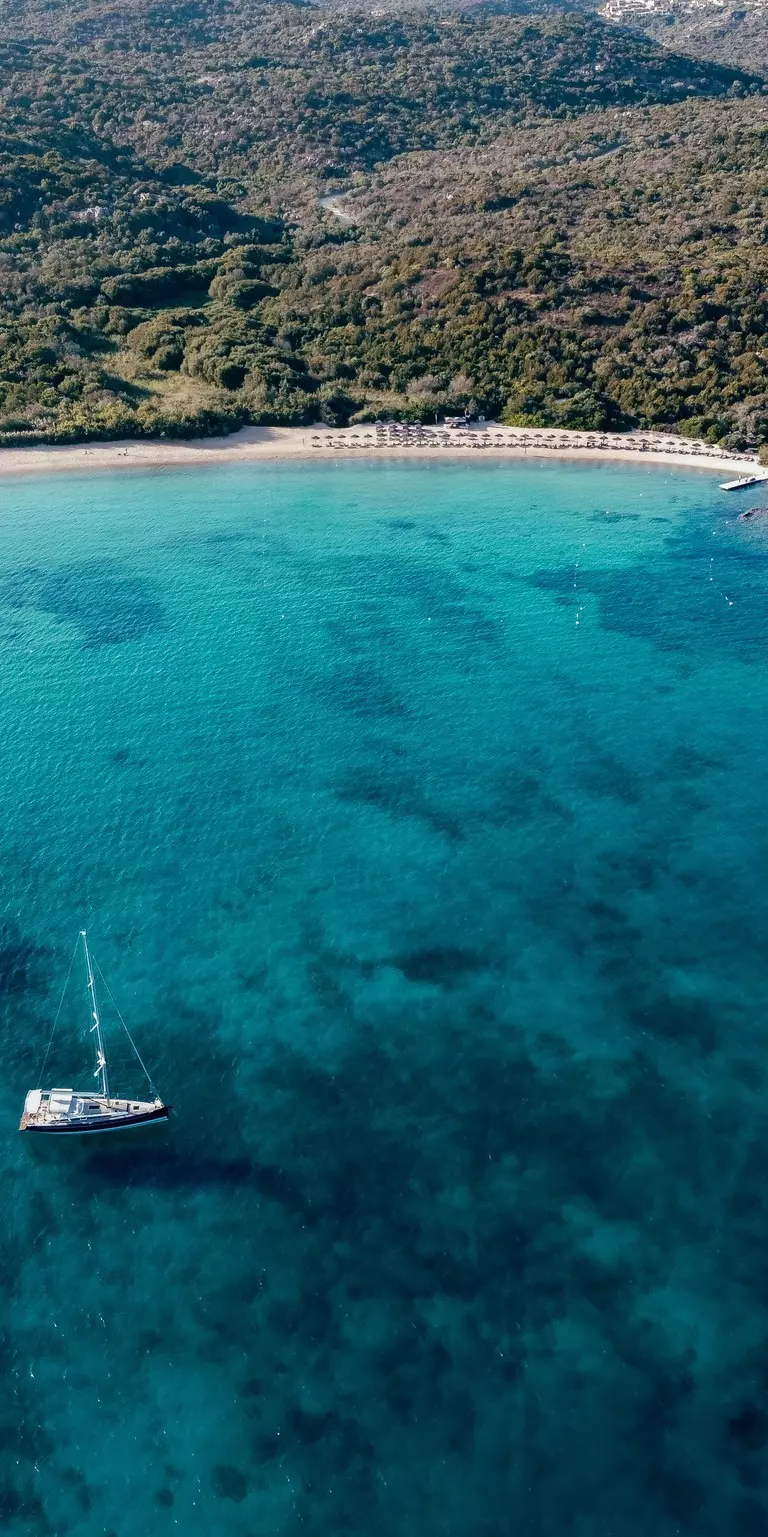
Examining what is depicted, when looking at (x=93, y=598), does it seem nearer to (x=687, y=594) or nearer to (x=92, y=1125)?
(x=687, y=594)

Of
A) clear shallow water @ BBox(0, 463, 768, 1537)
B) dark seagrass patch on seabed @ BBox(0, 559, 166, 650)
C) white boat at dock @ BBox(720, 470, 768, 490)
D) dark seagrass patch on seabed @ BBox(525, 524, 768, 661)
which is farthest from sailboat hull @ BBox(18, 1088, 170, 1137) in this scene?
white boat at dock @ BBox(720, 470, 768, 490)

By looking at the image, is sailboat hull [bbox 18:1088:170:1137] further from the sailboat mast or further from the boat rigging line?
the boat rigging line

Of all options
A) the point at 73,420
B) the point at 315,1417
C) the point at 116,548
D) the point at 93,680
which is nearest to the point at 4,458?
the point at 73,420

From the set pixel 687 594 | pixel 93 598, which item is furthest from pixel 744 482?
pixel 93 598

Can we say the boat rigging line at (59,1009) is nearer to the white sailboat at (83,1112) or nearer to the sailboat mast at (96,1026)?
the sailboat mast at (96,1026)

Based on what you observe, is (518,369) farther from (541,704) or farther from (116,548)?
(541,704)

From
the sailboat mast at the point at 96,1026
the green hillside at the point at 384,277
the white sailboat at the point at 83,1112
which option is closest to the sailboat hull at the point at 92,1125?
the white sailboat at the point at 83,1112
